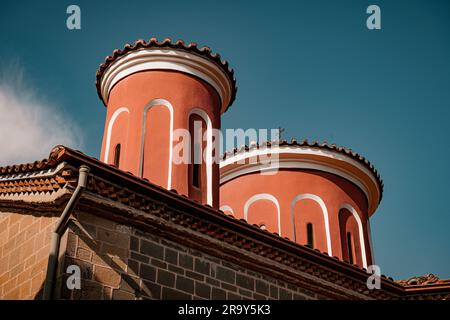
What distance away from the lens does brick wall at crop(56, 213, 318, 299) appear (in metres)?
7.36

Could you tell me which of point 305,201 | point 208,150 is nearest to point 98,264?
point 208,150

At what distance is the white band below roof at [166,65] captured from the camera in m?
11.9

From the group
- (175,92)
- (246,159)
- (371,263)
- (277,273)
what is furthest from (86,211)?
(371,263)

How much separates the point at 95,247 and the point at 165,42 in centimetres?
543

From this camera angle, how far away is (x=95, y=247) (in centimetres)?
757

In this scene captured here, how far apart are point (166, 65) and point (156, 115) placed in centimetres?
102

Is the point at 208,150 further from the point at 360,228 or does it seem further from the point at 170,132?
the point at 360,228

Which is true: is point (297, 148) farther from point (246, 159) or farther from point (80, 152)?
point (80, 152)

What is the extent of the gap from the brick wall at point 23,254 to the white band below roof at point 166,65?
443 centimetres

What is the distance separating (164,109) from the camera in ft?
38.2

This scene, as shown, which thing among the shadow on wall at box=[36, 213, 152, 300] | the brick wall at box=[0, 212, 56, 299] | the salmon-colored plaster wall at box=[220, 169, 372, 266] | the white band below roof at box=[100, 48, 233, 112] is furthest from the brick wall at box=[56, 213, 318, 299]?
the salmon-colored plaster wall at box=[220, 169, 372, 266]

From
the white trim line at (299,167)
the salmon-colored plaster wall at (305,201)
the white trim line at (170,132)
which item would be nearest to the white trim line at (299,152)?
the white trim line at (299,167)

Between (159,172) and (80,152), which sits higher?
(159,172)

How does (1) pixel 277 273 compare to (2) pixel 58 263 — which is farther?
(1) pixel 277 273
